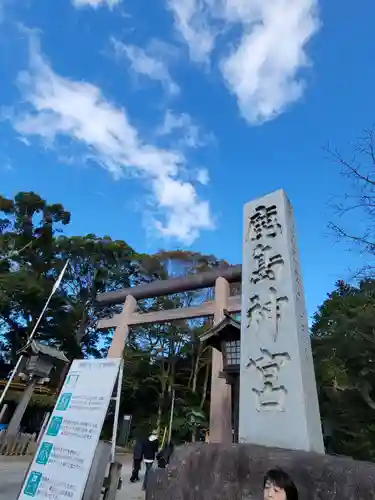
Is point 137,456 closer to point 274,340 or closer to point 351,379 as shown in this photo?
point 274,340

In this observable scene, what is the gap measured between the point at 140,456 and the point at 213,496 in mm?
5163

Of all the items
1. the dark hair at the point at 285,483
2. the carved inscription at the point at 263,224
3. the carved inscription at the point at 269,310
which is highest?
the carved inscription at the point at 263,224

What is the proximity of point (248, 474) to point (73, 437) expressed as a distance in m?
1.51

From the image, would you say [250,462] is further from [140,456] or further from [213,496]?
[140,456]

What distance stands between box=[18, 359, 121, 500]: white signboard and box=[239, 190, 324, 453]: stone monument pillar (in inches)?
66.3

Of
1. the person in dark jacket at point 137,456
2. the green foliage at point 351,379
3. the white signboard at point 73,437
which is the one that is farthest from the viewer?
the green foliage at point 351,379

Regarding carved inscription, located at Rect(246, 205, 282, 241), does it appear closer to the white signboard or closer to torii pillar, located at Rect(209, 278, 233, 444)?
the white signboard

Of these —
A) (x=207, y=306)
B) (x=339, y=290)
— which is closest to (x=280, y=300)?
(x=207, y=306)

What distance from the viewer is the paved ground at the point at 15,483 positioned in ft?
16.3

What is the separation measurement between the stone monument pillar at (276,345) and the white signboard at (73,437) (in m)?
1.68

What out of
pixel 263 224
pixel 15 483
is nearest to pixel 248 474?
pixel 263 224

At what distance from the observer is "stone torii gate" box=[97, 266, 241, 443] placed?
31.7ft

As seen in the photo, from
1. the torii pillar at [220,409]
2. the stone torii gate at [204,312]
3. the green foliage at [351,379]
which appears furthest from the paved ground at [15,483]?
the green foliage at [351,379]

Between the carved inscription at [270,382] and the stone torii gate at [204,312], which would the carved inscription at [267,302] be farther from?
the stone torii gate at [204,312]
